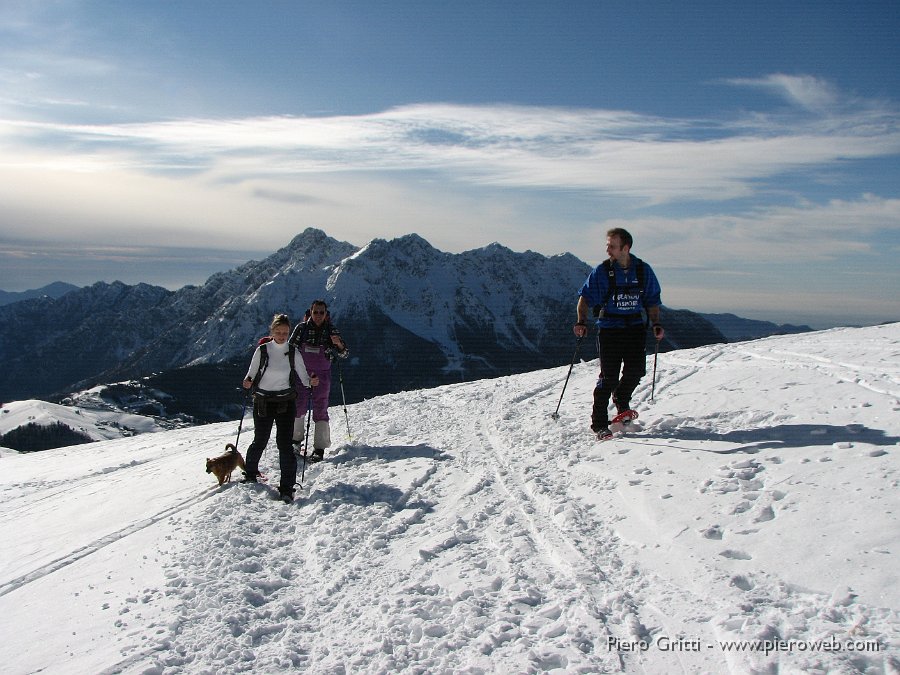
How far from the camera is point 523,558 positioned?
19.6 feet

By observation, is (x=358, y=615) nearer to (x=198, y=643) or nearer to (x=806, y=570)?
(x=198, y=643)

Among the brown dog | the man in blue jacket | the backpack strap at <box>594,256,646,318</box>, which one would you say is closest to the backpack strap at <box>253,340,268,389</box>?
the brown dog

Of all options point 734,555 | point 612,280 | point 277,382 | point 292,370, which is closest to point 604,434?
point 612,280

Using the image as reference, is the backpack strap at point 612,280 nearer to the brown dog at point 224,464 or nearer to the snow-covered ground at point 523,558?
the snow-covered ground at point 523,558

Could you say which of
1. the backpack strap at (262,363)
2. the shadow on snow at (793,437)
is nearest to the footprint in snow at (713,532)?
the shadow on snow at (793,437)

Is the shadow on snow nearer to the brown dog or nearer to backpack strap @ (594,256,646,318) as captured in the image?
backpack strap @ (594,256,646,318)

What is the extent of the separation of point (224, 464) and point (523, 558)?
5.89 m

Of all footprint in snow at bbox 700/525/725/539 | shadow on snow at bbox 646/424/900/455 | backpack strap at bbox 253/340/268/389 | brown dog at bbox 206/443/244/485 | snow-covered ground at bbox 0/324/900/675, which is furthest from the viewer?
brown dog at bbox 206/443/244/485

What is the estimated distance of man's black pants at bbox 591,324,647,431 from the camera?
31.3ft

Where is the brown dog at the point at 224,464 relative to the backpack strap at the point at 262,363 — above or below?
below

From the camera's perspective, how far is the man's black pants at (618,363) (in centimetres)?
954

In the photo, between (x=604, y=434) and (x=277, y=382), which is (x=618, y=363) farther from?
(x=277, y=382)

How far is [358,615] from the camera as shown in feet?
17.3

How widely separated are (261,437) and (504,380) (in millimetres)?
13021
